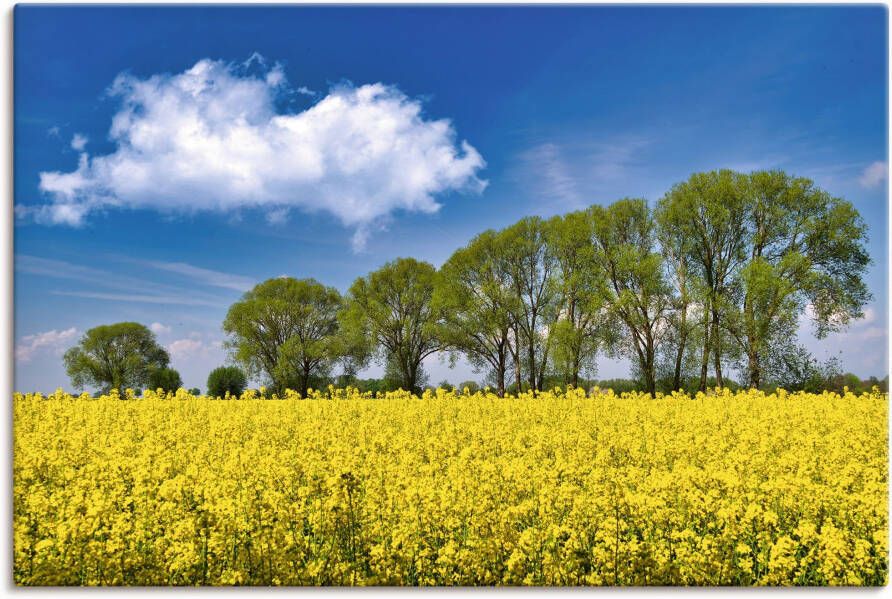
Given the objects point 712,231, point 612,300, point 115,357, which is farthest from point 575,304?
point 115,357

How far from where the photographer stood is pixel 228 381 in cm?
2355

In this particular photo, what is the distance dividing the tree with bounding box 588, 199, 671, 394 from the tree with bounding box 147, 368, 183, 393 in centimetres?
1171

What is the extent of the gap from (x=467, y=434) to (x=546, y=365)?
41.4 ft

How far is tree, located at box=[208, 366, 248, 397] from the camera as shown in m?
22.7

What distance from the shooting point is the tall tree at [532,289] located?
19562mm

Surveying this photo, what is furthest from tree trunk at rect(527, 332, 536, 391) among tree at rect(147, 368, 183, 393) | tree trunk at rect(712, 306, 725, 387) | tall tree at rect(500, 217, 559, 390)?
tree at rect(147, 368, 183, 393)

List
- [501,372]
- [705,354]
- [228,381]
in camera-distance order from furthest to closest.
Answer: [228,381] < [501,372] < [705,354]

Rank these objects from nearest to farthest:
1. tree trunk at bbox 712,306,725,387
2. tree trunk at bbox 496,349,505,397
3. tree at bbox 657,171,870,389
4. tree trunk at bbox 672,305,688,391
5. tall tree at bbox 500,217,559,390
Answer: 1. tree at bbox 657,171,870,389
2. tree trunk at bbox 712,306,725,387
3. tree trunk at bbox 672,305,688,391
4. tall tree at bbox 500,217,559,390
5. tree trunk at bbox 496,349,505,397

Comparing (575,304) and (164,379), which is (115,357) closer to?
(164,379)

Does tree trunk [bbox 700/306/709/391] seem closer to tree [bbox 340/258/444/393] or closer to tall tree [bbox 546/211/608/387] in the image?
tall tree [bbox 546/211/608/387]

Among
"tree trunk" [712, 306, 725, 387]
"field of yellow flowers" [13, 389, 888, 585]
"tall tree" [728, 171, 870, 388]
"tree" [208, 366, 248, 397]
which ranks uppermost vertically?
"tall tree" [728, 171, 870, 388]

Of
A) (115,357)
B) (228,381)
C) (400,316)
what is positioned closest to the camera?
(115,357)

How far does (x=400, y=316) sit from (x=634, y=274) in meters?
10.7

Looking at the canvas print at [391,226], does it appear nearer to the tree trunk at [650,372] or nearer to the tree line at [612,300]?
the tree line at [612,300]
